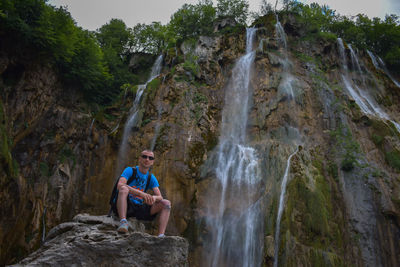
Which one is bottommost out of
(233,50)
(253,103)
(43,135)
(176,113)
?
(43,135)

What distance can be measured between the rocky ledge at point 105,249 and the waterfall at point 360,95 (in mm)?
14002

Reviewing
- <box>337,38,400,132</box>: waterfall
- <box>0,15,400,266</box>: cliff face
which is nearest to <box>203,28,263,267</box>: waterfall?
<box>0,15,400,266</box>: cliff face

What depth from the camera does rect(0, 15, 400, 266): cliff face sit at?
10156mm

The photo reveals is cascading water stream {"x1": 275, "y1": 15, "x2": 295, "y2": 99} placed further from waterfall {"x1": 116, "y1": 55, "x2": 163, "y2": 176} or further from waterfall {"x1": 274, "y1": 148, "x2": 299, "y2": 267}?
waterfall {"x1": 116, "y1": 55, "x2": 163, "y2": 176}

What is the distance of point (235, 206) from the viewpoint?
11.4 metres

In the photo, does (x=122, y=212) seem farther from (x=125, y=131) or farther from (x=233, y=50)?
(x=233, y=50)

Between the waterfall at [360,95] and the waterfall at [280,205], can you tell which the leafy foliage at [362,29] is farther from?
the waterfall at [280,205]

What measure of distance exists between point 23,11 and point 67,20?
6.83 ft

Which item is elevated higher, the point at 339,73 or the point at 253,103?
the point at 339,73

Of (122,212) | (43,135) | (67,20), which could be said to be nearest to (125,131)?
(43,135)

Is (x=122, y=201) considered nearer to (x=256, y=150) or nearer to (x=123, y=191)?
(x=123, y=191)

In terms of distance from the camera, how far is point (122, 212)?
158 inches

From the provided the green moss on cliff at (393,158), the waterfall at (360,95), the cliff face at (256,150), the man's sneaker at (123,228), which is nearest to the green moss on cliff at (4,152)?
the cliff face at (256,150)

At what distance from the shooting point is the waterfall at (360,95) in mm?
14939
